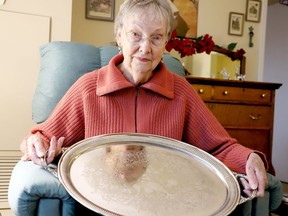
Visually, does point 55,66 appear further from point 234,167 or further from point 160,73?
point 234,167

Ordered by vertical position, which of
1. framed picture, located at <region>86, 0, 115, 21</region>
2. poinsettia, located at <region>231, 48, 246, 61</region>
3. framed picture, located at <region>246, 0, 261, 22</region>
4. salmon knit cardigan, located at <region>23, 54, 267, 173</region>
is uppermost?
framed picture, located at <region>246, 0, 261, 22</region>

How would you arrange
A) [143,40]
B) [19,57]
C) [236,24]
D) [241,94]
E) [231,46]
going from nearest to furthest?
[143,40] → [19,57] → [241,94] → [231,46] → [236,24]

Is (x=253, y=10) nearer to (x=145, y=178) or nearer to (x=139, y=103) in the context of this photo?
(x=139, y=103)

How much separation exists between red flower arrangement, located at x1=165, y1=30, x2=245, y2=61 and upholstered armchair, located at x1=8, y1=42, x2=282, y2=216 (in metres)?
0.88

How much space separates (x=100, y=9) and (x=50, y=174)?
180 centimetres

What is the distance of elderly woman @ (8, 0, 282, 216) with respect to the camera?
110 cm

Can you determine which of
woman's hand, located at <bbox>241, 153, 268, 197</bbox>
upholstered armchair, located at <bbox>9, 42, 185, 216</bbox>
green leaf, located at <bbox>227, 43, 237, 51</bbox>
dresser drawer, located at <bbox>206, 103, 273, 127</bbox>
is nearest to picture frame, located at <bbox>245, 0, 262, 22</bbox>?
green leaf, located at <bbox>227, 43, 237, 51</bbox>

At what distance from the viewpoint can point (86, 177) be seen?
34.4 inches

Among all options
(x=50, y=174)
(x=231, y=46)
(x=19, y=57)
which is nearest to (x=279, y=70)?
(x=231, y=46)

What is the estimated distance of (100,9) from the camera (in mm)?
2479

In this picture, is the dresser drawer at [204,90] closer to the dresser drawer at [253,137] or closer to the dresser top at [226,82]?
the dresser top at [226,82]

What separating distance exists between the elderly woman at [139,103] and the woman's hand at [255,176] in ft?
0.06

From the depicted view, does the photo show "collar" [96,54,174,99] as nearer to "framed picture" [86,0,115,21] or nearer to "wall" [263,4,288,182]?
"framed picture" [86,0,115,21]

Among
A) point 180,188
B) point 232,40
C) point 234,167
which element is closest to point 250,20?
point 232,40
